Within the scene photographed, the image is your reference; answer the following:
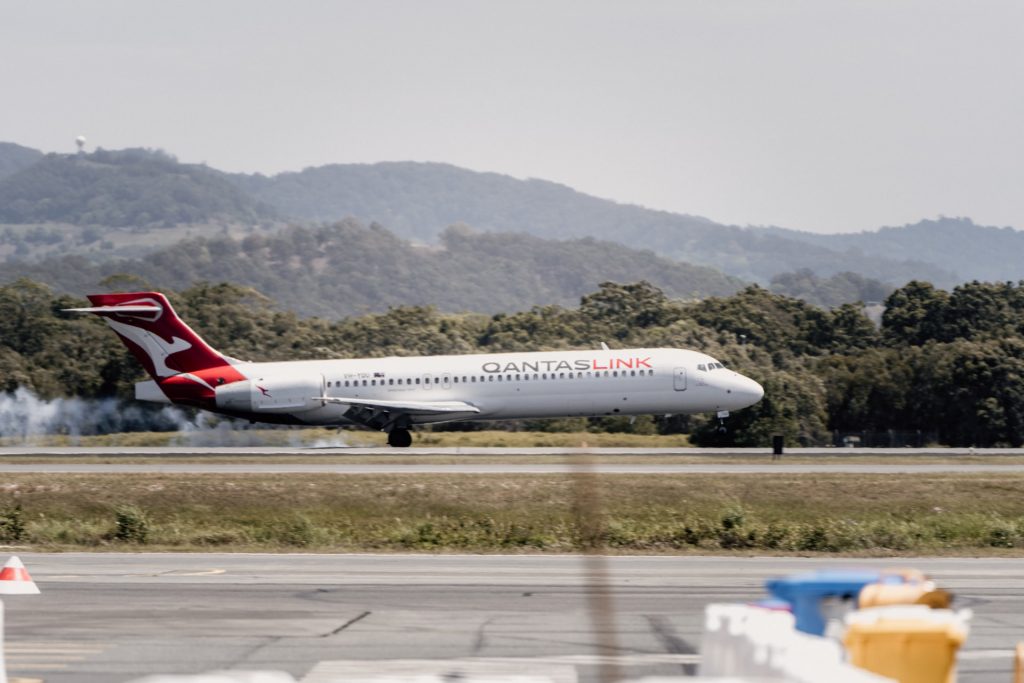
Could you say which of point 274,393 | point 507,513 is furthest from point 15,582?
point 274,393

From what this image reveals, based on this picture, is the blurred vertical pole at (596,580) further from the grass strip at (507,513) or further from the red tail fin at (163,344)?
the red tail fin at (163,344)

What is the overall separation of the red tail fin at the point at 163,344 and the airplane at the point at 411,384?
0.04 metres

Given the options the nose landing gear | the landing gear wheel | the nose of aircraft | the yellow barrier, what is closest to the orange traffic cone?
the yellow barrier

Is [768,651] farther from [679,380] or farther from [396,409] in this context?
[396,409]

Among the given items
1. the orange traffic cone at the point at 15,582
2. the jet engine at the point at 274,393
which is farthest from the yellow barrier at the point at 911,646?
the jet engine at the point at 274,393

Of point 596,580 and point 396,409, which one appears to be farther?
point 396,409

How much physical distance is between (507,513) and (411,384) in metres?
19.5

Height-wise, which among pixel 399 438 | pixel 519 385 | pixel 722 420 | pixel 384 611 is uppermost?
pixel 519 385

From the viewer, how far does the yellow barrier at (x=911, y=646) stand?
19.5ft

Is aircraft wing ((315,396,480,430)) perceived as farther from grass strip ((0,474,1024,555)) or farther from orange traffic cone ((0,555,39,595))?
orange traffic cone ((0,555,39,595))

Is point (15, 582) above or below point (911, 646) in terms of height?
below

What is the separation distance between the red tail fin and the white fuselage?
4.99 ft

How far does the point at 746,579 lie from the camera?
21422mm

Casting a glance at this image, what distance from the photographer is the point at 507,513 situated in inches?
1319
